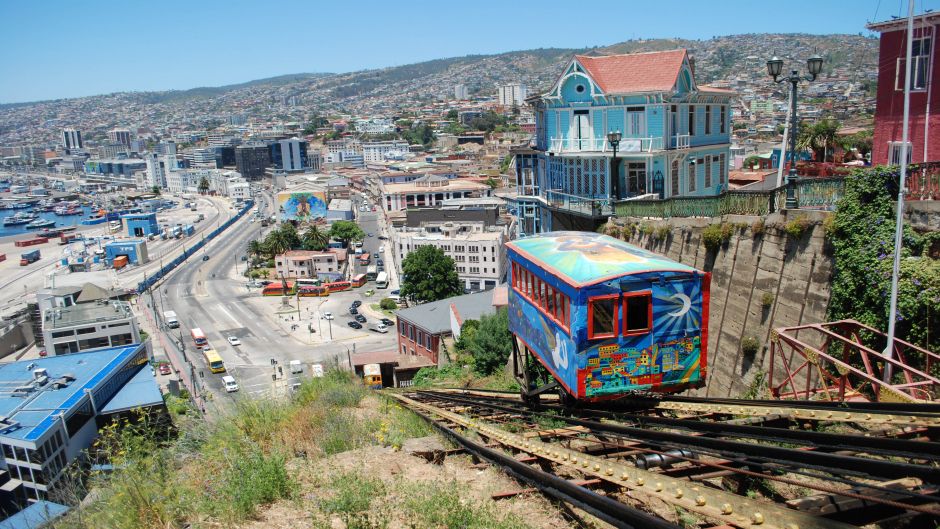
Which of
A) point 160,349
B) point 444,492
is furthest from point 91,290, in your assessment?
point 444,492

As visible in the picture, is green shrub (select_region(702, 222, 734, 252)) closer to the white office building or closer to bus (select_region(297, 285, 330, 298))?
bus (select_region(297, 285, 330, 298))

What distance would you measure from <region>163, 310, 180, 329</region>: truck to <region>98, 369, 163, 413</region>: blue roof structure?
25.3 metres

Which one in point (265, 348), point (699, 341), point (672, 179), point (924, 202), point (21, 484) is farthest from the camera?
point (265, 348)

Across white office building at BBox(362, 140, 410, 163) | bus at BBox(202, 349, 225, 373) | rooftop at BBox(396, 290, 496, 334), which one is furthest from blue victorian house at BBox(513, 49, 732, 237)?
white office building at BBox(362, 140, 410, 163)

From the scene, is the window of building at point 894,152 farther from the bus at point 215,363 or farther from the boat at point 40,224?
the boat at point 40,224

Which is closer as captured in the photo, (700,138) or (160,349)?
(700,138)

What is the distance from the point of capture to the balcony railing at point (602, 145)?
19.9 meters

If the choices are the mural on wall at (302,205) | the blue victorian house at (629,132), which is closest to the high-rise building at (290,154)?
the mural on wall at (302,205)

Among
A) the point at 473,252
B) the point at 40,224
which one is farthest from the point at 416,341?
the point at 40,224

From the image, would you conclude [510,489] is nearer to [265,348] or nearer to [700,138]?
[700,138]

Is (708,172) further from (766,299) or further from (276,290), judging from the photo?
(276,290)

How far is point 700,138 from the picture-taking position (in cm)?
2156

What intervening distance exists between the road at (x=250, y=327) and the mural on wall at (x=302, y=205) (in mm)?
22222

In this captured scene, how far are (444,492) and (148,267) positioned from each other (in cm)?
10210
